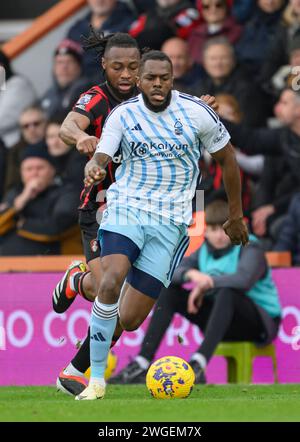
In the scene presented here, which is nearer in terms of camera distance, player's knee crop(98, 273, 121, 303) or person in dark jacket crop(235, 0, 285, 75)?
player's knee crop(98, 273, 121, 303)

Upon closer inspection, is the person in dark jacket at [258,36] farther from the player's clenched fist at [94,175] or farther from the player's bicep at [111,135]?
the player's clenched fist at [94,175]

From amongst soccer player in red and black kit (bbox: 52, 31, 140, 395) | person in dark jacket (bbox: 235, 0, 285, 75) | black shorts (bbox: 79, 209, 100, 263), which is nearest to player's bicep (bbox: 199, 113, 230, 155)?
soccer player in red and black kit (bbox: 52, 31, 140, 395)

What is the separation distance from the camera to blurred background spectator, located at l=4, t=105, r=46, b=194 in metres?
15.5

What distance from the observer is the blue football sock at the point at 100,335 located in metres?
8.83

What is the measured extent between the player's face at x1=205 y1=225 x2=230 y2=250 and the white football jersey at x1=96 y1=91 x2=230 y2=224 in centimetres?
318

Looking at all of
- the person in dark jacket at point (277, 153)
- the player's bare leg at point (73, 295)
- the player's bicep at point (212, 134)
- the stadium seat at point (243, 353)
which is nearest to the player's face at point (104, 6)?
the person in dark jacket at point (277, 153)

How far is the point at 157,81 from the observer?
354 inches

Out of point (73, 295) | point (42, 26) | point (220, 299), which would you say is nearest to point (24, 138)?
point (42, 26)

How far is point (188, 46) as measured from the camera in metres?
15.2

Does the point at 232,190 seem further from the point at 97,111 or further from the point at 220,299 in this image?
the point at 220,299

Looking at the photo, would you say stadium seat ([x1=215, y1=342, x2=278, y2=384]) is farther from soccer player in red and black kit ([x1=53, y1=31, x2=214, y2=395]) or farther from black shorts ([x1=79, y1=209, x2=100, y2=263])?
black shorts ([x1=79, y1=209, x2=100, y2=263])

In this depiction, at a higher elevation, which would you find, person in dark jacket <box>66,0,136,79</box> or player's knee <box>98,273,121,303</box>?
player's knee <box>98,273,121,303</box>
